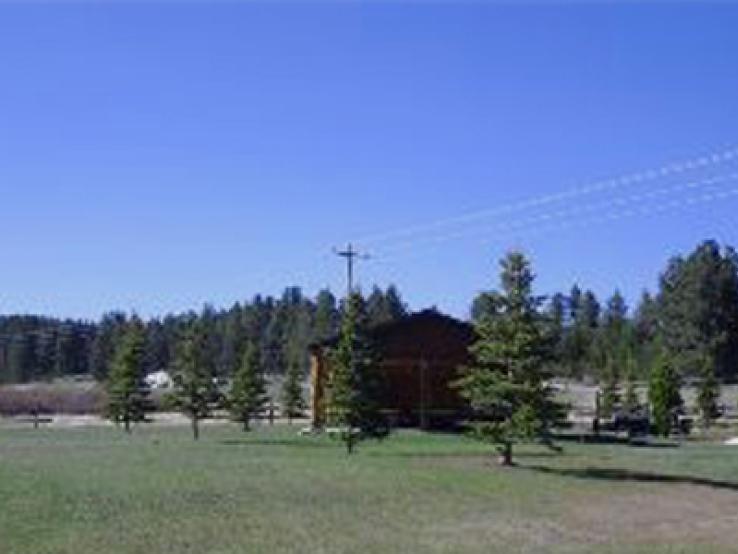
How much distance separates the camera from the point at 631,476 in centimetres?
4731

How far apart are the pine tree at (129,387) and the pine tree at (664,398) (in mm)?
26148

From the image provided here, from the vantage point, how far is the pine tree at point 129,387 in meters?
79.8

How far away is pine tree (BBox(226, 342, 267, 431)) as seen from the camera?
7981 cm

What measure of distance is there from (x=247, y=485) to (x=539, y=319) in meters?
14.8

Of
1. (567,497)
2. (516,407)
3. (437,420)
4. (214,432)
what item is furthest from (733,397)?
(567,497)

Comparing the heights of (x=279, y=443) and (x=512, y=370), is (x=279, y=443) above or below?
below

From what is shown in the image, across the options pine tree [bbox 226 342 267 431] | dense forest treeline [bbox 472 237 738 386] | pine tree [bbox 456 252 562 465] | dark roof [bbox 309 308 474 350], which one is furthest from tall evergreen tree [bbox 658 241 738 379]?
pine tree [bbox 456 252 562 465]

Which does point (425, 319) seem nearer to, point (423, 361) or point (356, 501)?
point (423, 361)

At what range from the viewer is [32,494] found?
1409 inches

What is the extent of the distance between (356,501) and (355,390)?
63.3ft

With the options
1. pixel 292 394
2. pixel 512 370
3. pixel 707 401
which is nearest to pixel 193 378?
pixel 292 394

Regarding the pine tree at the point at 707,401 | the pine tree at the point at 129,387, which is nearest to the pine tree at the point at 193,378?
the pine tree at the point at 129,387

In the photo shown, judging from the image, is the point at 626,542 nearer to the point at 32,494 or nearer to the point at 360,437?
the point at 32,494

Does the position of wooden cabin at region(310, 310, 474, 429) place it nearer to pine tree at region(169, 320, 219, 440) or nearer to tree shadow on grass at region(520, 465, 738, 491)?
pine tree at region(169, 320, 219, 440)
